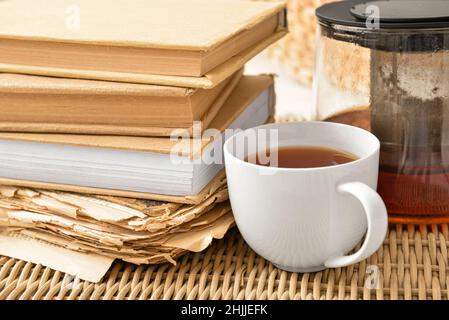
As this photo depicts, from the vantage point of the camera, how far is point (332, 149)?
0.48 meters

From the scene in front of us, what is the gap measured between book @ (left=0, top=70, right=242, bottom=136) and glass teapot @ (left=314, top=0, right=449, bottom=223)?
12 cm

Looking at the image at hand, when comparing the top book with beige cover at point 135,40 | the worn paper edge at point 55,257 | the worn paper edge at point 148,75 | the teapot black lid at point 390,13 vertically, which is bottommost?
the worn paper edge at point 55,257

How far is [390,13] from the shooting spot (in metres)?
0.47

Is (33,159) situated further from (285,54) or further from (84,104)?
(285,54)

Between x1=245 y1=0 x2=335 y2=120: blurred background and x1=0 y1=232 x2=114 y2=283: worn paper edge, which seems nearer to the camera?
x1=0 y1=232 x2=114 y2=283: worn paper edge

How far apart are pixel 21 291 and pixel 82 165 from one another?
0.32ft

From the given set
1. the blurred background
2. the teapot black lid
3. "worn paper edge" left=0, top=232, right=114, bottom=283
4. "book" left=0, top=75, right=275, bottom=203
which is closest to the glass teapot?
the teapot black lid

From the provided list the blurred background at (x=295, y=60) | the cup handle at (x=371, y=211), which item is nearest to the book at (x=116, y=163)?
the cup handle at (x=371, y=211)

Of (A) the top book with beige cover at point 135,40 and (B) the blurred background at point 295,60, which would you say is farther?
(B) the blurred background at point 295,60

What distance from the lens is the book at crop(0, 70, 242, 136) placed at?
459mm

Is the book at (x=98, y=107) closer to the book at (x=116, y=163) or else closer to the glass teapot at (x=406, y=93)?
the book at (x=116, y=163)

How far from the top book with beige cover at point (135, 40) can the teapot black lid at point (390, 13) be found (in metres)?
0.06

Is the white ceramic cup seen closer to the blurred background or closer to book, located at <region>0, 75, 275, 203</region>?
A: book, located at <region>0, 75, 275, 203</region>

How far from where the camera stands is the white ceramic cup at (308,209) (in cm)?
41
